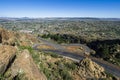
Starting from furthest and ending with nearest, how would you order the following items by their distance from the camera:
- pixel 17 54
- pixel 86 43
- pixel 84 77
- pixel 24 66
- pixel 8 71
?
pixel 86 43 → pixel 84 77 → pixel 17 54 → pixel 24 66 → pixel 8 71

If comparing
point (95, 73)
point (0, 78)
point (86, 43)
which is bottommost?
point (86, 43)

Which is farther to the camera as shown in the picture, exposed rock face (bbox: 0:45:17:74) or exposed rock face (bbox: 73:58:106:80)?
exposed rock face (bbox: 73:58:106:80)

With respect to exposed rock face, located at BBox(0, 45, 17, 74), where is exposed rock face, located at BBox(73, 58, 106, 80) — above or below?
below

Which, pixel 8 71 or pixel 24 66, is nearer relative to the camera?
pixel 8 71

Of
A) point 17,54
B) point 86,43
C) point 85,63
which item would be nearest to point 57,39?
point 86,43

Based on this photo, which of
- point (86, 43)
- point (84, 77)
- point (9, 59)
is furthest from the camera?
point (86, 43)

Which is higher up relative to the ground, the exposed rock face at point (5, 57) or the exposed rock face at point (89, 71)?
the exposed rock face at point (5, 57)

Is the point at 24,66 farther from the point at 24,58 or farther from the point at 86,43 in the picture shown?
the point at 86,43

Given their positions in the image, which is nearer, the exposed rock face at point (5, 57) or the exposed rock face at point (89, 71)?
the exposed rock face at point (5, 57)
